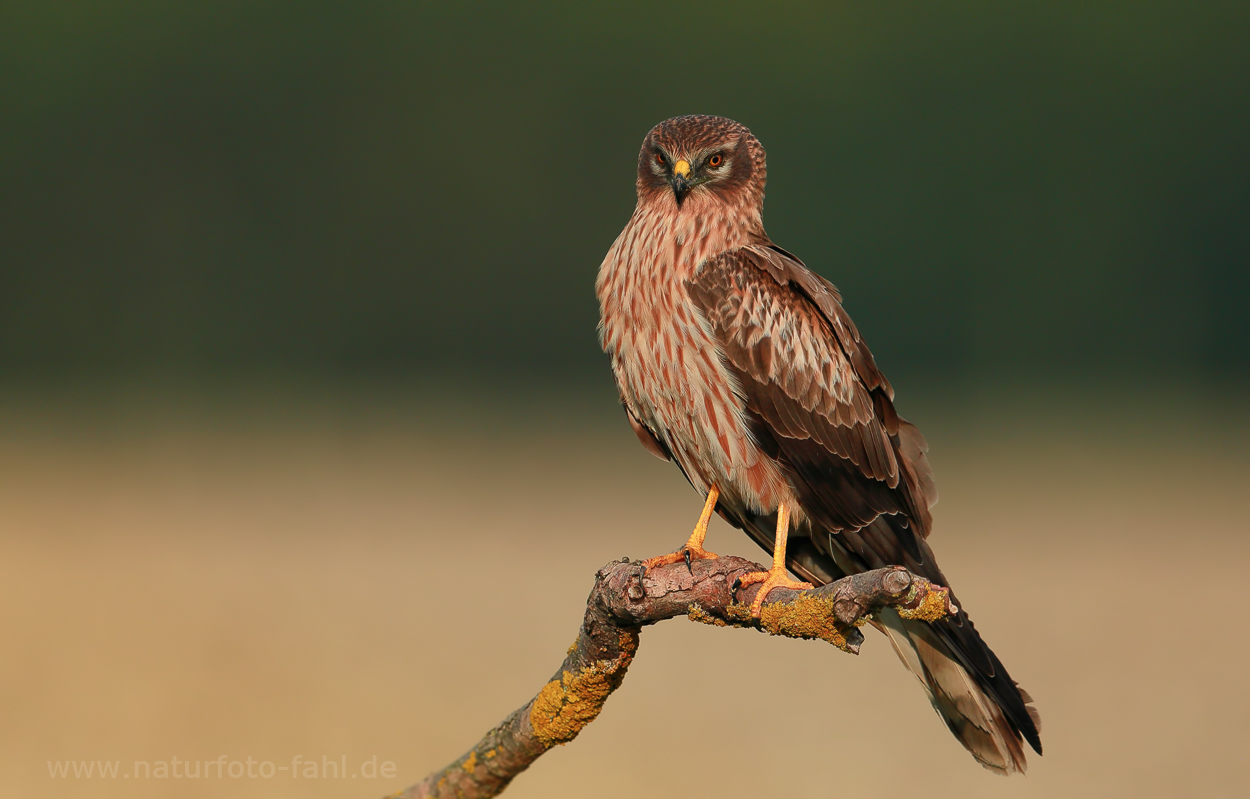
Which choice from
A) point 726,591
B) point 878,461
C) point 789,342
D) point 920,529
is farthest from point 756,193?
point 726,591

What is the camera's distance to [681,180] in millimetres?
2525

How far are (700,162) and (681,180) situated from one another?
0.10m

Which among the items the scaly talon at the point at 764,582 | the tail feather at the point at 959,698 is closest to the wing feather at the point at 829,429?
the tail feather at the point at 959,698

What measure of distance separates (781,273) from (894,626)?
92 centimetres

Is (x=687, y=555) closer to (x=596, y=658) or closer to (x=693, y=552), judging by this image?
(x=693, y=552)

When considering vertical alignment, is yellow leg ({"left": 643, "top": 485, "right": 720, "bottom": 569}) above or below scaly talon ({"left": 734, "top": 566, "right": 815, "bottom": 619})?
above

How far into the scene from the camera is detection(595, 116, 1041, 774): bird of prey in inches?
96.3

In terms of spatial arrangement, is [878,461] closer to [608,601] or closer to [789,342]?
[789,342]

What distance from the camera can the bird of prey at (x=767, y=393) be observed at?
2447mm

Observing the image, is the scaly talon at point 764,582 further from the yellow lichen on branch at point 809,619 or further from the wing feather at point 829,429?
the wing feather at point 829,429

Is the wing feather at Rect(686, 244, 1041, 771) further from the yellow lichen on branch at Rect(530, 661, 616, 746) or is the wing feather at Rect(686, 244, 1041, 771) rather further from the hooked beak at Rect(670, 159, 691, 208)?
the yellow lichen on branch at Rect(530, 661, 616, 746)

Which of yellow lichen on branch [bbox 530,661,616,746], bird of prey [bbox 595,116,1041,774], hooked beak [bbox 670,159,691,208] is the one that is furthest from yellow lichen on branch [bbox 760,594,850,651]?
hooked beak [bbox 670,159,691,208]

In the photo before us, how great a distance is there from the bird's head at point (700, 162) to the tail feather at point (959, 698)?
114cm

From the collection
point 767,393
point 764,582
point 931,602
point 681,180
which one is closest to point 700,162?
point 681,180
